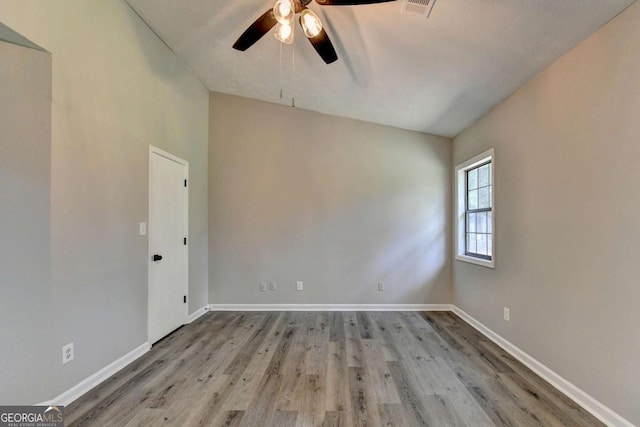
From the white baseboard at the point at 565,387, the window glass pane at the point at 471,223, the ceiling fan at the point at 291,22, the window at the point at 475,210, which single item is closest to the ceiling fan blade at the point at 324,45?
the ceiling fan at the point at 291,22

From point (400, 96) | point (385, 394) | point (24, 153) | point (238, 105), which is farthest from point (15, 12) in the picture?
point (385, 394)

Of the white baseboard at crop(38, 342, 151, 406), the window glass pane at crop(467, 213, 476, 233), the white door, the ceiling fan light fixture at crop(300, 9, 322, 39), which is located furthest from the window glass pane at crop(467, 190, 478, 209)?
the white baseboard at crop(38, 342, 151, 406)

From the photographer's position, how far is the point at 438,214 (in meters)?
4.18

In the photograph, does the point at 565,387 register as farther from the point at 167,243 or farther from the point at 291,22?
the point at 167,243

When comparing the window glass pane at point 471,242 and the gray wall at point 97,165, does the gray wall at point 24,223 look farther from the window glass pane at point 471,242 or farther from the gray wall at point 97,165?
the window glass pane at point 471,242

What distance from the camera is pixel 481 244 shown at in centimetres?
355

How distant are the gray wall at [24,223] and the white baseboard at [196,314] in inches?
69.5

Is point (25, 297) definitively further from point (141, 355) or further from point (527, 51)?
point (527, 51)

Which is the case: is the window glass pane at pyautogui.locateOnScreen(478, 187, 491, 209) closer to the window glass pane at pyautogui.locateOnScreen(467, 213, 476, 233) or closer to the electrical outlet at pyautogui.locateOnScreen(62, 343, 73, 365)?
the window glass pane at pyautogui.locateOnScreen(467, 213, 476, 233)

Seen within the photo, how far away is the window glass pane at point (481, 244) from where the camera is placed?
3.45 metres

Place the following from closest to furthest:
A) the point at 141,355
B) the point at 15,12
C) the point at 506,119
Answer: the point at 15,12
the point at 141,355
the point at 506,119

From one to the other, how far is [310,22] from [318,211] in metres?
2.59

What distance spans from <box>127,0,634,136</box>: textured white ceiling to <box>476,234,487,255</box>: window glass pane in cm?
147

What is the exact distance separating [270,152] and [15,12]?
2727 mm
